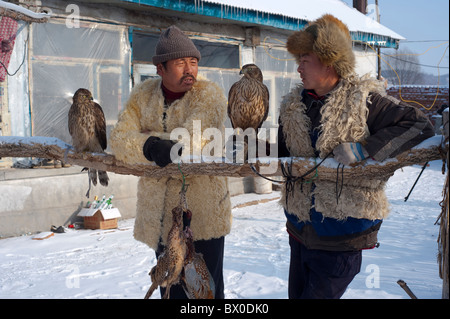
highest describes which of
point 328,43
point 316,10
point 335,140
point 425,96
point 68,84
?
point 316,10

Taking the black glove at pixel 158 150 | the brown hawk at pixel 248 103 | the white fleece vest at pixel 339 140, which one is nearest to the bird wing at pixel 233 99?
the brown hawk at pixel 248 103

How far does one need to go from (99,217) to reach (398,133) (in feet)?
15.9

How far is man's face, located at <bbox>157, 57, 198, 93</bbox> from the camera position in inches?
87.2

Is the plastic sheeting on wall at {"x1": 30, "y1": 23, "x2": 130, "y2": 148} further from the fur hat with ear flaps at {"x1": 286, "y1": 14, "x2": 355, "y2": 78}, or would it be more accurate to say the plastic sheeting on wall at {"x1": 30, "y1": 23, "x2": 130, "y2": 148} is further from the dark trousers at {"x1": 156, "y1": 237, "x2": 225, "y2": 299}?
the fur hat with ear flaps at {"x1": 286, "y1": 14, "x2": 355, "y2": 78}

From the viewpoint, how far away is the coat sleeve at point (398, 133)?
178 cm

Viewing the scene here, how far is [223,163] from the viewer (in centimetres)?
206

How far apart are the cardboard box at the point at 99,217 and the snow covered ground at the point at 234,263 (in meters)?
0.16

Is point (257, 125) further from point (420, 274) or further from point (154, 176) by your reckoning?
point (420, 274)

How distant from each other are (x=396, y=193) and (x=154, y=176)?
6759 mm

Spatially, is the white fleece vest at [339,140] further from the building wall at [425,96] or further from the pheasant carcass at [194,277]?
the building wall at [425,96]

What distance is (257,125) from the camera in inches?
91.3

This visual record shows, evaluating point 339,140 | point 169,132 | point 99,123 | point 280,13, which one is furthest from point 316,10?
point 339,140

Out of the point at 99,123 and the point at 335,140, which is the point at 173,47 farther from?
the point at 99,123

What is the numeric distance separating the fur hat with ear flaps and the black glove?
31.7 inches
